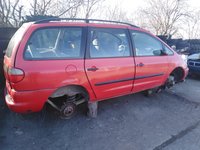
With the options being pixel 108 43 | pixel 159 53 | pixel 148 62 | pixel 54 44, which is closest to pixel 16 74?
pixel 54 44

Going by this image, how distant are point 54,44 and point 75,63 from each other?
0.45 m

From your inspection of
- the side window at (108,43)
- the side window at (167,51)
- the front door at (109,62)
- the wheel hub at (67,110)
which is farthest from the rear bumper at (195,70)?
the wheel hub at (67,110)

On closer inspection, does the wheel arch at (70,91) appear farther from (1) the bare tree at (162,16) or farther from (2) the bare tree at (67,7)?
(1) the bare tree at (162,16)

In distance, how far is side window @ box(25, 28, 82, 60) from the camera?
8.43ft

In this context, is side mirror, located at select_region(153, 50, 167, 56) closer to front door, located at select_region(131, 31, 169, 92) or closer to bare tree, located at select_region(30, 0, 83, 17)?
front door, located at select_region(131, 31, 169, 92)

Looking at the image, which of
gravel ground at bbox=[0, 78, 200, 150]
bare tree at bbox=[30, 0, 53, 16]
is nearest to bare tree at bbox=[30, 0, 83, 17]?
bare tree at bbox=[30, 0, 53, 16]

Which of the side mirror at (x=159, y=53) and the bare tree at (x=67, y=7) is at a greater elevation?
the bare tree at (x=67, y=7)

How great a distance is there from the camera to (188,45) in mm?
8695

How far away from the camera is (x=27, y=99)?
2561 millimetres

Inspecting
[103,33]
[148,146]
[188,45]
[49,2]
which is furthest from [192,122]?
[49,2]

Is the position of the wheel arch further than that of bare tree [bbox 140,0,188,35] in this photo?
No

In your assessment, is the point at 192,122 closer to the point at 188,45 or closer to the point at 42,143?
the point at 42,143

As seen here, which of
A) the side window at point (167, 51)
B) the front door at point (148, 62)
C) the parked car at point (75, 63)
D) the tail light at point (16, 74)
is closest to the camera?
the tail light at point (16, 74)

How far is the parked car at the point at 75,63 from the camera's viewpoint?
2510mm
